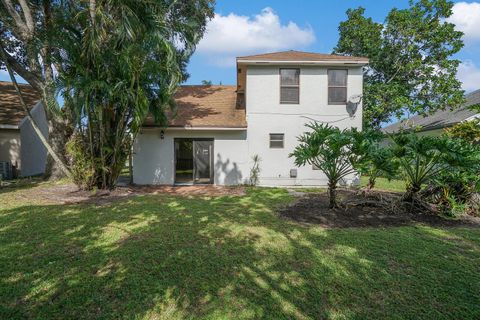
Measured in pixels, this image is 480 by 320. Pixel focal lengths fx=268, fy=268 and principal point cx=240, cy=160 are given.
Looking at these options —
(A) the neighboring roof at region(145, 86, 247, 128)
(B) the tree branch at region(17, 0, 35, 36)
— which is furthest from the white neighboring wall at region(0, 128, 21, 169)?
(A) the neighboring roof at region(145, 86, 247, 128)

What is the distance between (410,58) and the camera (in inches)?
666

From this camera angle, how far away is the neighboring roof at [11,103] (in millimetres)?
12180

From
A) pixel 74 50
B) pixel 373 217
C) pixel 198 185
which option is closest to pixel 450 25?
pixel 373 217

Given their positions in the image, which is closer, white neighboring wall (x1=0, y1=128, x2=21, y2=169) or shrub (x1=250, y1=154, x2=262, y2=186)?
shrub (x1=250, y1=154, x2=262, y2=186)

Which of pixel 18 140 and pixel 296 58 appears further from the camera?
pixel 18 140

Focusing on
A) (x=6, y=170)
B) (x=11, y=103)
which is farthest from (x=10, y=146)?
(x=11, y=103)

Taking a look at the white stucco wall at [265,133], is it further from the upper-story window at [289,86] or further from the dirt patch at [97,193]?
the dirt patch at [97,193]

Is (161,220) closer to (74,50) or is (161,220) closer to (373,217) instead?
(373,217)

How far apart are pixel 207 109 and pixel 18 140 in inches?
353

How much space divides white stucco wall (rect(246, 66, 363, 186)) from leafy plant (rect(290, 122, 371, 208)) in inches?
196

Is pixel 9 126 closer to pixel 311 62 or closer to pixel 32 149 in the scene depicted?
pixel 32 149

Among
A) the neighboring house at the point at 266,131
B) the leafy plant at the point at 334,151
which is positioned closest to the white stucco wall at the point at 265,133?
the neighboring house at the point at 266,131

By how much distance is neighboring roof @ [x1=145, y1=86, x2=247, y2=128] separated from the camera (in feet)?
36.3

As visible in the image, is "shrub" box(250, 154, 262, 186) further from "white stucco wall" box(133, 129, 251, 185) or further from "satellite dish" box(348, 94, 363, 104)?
"satellite dish" box(348, 94, 363, 104)
